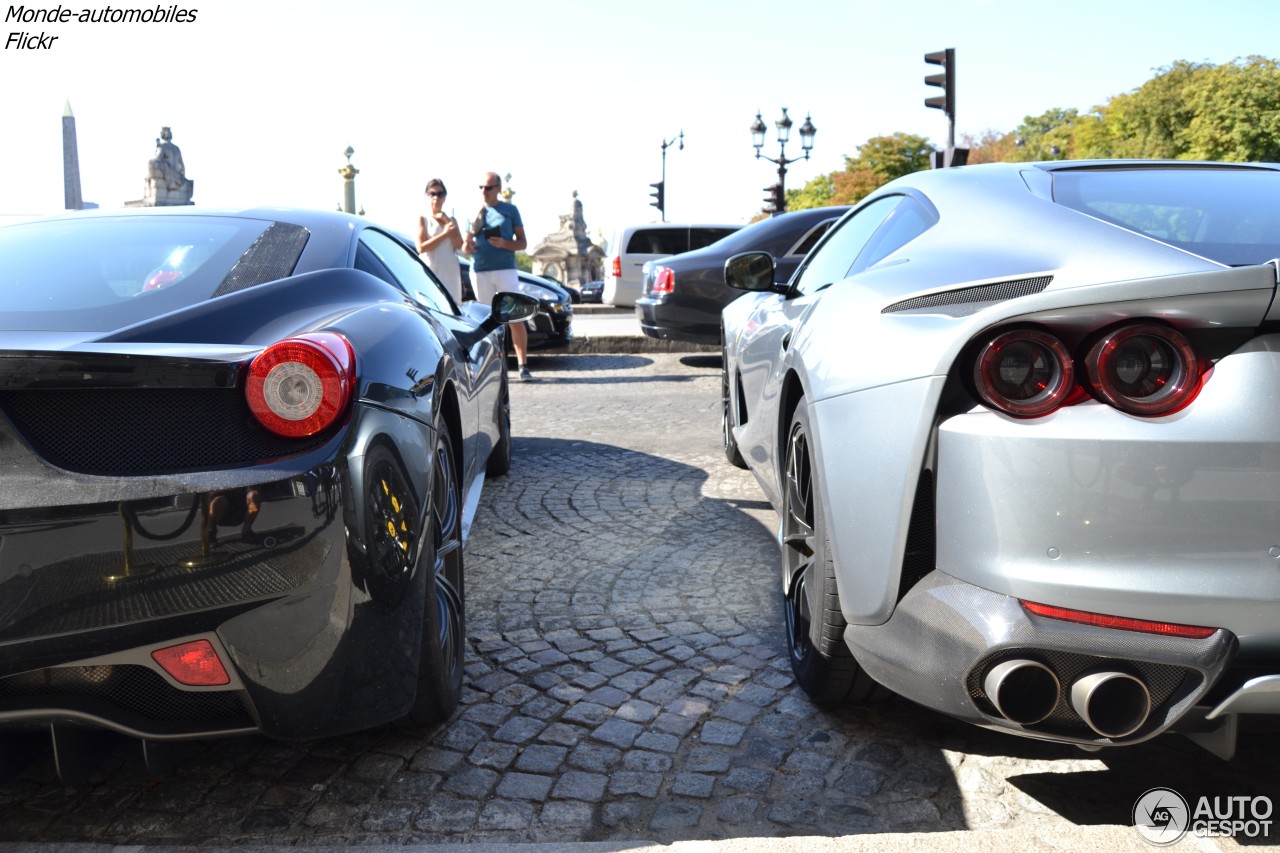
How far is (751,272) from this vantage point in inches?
157

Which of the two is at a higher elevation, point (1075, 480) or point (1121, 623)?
point (1075, 480)

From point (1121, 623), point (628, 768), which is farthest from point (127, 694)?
point (1121, 623)

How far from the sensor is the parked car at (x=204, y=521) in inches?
73.3

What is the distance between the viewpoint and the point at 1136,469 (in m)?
1.81

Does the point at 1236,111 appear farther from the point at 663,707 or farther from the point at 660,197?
the point at 663,707

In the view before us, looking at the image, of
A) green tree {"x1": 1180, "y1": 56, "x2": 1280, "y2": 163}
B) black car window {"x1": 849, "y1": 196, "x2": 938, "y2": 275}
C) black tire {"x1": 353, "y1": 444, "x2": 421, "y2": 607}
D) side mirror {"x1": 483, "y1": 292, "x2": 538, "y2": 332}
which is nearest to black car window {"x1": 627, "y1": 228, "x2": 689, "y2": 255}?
side mirror {"x1": 483, "y1": 292, "x2": 538, "y2": 332}

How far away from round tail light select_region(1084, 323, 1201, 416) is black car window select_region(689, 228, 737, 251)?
16.0m

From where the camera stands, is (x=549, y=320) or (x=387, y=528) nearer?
(x=387, y=528)

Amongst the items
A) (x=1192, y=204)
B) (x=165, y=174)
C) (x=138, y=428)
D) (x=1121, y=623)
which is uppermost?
(x=165, y=174)

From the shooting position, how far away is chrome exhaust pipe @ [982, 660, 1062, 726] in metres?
1.90

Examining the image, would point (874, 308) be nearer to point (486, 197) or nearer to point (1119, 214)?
point (1119, 214)

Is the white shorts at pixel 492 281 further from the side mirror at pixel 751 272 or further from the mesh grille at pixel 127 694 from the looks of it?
the mesh grille at pixel 127 694

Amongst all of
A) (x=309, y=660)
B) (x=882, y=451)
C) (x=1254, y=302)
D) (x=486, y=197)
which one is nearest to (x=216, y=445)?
(x=309, y=660)

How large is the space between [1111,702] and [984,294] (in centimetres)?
78
